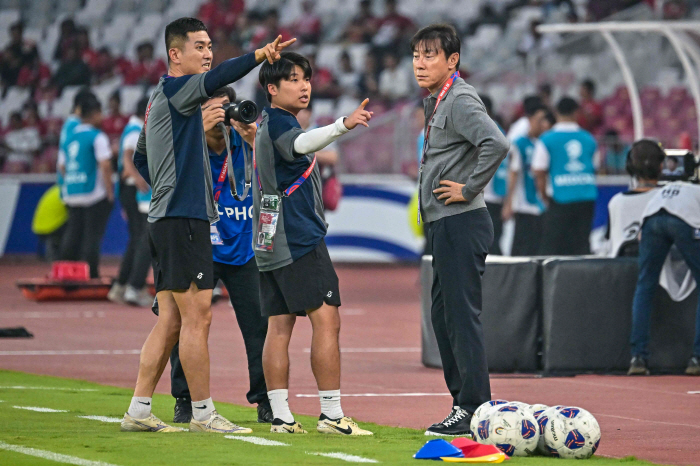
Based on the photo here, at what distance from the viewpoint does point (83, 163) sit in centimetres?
1593

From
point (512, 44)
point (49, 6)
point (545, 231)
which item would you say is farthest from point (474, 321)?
point (49, 6)

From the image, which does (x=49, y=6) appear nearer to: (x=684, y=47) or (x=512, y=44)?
(x=512, y=44)

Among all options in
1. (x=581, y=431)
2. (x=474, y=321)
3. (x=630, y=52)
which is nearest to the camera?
(x=581, y=431)

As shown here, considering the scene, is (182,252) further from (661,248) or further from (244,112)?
(661,248)

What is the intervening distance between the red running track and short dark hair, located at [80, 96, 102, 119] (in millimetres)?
2422

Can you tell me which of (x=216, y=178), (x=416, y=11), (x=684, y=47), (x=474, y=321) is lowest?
(x=474, y=321)

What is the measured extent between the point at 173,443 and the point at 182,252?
3.34 feet

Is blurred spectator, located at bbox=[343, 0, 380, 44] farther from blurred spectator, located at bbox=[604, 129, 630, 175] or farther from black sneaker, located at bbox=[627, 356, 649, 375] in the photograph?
black sneaker, located at bbox=[627, 356, 649, 375]

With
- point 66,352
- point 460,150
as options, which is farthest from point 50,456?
point 66,352

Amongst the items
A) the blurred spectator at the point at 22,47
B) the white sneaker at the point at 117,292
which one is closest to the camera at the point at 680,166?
the white sneaker at the point at 117,292

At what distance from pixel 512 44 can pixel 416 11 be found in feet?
8.88

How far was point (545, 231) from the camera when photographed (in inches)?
590

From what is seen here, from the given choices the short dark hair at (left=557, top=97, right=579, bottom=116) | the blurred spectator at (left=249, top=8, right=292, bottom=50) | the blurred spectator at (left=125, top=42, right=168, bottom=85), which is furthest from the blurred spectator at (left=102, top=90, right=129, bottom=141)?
the short dark hair at (left=557, top=97, right=579, bottom=116)

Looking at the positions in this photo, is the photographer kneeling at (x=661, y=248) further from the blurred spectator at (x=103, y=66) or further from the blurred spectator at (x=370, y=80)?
the blurred spectator at (x=103, y=66)
